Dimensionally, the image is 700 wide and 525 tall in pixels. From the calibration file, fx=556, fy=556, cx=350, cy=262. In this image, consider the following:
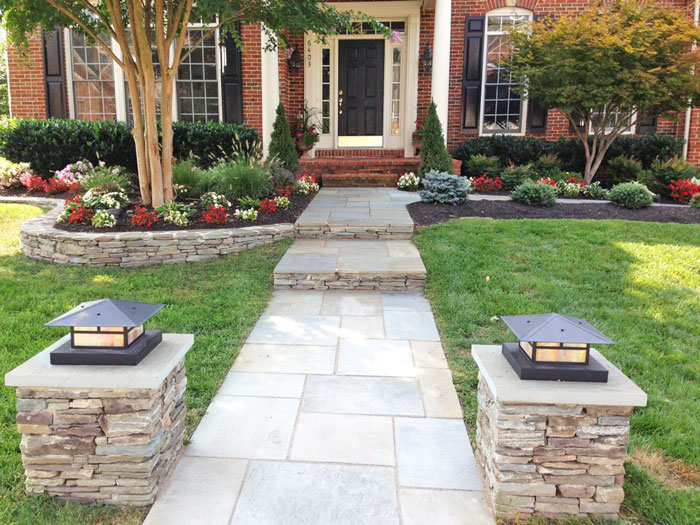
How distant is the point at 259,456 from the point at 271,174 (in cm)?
618

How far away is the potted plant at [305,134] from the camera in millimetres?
10789

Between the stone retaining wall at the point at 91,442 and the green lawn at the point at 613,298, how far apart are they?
5.24 ft

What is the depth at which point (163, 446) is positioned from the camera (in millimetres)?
2344

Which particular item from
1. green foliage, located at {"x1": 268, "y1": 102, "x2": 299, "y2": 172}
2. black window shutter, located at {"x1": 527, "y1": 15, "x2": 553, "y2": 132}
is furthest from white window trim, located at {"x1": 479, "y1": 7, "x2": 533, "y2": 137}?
green foliage, located at {"x1": 268, "y1": 102, "x2": 299, "y2": 172}

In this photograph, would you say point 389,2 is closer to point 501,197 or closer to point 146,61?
point 501,197

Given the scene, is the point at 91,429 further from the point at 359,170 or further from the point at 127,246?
the point at 359,170

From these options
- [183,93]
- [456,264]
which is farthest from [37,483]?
[183,93]

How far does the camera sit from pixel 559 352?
2.17 m

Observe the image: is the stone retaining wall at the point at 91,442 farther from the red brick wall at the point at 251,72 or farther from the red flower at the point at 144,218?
the red brick wall at the point at 251,72

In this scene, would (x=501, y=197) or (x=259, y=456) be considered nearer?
(x=259, y=456)

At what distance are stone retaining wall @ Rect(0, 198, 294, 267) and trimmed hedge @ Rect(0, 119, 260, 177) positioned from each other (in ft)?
12.0

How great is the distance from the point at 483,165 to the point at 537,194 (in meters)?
2.33

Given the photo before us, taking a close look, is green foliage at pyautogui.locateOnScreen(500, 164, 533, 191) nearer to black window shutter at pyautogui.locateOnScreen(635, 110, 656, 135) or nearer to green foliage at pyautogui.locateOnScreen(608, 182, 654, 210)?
green foliage at pyautogui.locateOnScreen(608, 182, 654, 210)

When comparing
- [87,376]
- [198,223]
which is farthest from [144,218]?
[87,376]
